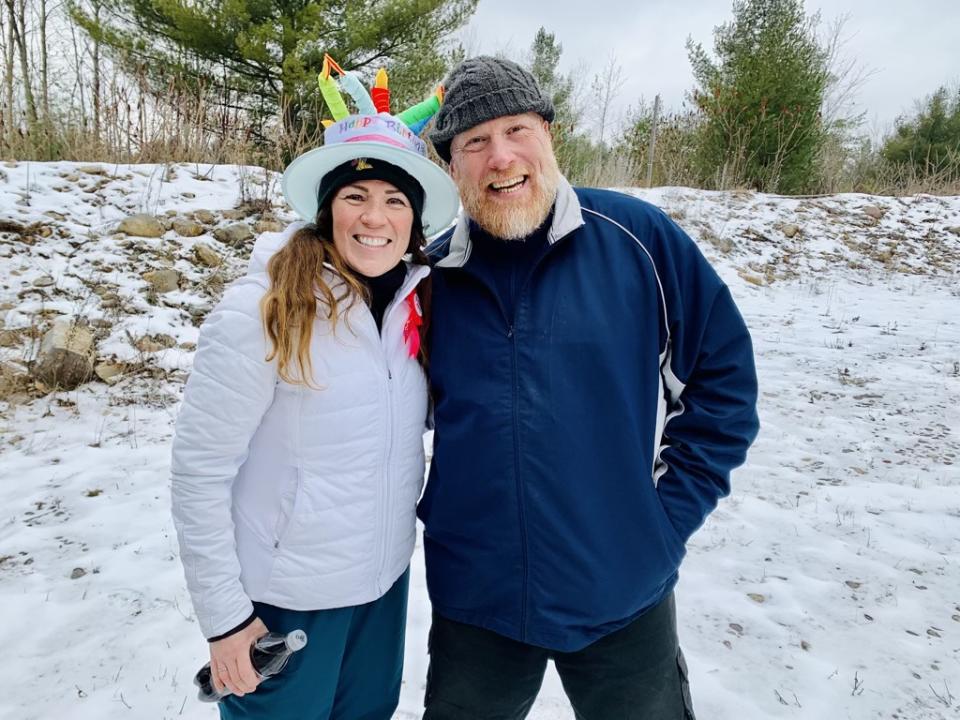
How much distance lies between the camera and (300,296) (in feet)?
4.06

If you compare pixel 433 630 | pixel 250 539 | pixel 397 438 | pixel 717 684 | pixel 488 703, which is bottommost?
pixel 717 684

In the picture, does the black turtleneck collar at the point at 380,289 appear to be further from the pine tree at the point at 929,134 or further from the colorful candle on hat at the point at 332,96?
the pine tree at the point at 929,134

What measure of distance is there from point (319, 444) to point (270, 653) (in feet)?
1.58

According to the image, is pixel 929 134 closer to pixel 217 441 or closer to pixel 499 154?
Result: pixel 499 154

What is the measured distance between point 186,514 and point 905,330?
701 cm

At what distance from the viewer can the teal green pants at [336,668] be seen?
1312mm

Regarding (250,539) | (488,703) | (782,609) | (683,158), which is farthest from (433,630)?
(683,158)

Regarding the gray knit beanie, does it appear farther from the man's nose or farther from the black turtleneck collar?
the black turtleneck collar

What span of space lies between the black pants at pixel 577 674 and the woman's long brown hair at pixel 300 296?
0.77m

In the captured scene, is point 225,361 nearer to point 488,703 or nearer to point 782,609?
point 488,703

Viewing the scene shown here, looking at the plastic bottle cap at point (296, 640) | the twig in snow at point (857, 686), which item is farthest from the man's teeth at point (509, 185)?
the twig in snow at point (857, 686)

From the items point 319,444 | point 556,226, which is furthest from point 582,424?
point 319,444

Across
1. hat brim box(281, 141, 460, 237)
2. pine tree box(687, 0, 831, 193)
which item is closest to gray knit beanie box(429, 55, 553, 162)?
hat brim box(281, 141, 460, 237)

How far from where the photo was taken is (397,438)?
136 cm
